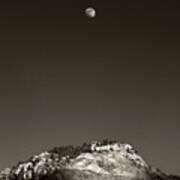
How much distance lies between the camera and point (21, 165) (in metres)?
14.8

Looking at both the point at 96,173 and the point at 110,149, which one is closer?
the point at 96,173

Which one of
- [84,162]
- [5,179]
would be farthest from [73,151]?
[5,179]

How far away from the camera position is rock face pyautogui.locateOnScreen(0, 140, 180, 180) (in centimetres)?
1434

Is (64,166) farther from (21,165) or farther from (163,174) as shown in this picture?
(163,174)

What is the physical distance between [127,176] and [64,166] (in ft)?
4.12

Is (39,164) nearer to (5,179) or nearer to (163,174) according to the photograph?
(5,179)

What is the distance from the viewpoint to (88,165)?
47.5 ft

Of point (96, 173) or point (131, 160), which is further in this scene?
point (131, 160)

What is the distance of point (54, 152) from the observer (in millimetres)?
14883

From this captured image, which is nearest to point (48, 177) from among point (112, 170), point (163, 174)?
point (112, 170)

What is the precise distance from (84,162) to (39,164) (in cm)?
89

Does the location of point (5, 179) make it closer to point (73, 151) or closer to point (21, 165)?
point (21, 165)

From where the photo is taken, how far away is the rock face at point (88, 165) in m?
14.3

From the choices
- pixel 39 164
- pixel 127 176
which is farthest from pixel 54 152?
pixel 127 176
